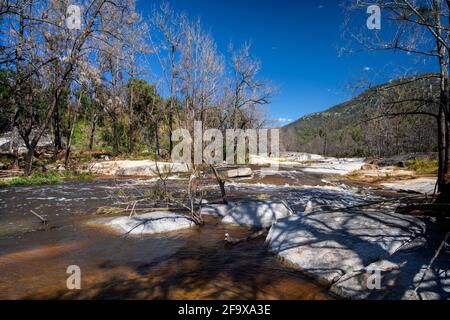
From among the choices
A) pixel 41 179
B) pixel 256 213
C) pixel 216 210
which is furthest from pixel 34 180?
pixel 256 213

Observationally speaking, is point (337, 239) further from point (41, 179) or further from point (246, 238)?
point (41, 179)

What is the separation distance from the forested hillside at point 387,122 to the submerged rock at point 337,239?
7.79ft

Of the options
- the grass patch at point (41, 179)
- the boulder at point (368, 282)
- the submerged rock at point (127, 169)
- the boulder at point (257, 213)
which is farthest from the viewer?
the submerged rock at point (127, 169)

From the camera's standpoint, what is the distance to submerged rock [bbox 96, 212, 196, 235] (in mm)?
6410

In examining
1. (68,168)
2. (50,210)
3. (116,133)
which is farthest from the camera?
(116,133)

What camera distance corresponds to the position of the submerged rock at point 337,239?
13.4ft

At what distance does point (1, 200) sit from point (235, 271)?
9362 millimetres

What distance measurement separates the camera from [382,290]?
3318 mm

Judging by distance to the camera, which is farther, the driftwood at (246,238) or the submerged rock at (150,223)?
the submerged rock at (150,223)

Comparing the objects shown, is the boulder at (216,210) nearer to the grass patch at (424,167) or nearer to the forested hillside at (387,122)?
the forested hillside at (387,122)

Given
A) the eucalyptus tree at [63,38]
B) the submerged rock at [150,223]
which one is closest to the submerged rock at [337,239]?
the submerged rock at [150,223]

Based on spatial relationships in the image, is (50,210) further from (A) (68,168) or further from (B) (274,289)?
(A) (68,168)

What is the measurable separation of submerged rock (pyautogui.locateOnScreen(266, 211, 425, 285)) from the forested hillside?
7.79ft
